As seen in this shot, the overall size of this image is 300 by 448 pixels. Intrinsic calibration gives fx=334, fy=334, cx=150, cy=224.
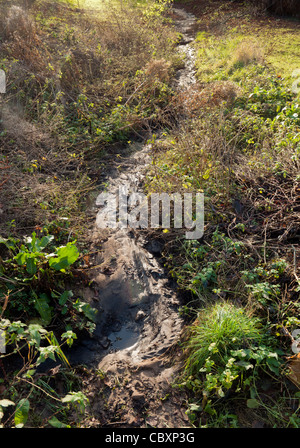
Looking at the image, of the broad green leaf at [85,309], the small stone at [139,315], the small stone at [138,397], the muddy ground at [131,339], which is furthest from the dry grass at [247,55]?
the small stone at [138,397]

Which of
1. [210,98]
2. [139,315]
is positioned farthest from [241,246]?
[210,98]

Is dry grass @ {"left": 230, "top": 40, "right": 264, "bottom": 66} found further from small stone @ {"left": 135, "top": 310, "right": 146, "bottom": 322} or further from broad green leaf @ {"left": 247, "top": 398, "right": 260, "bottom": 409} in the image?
broad green leaf @ {"left": 247, "top": 398, "right": 260, "bottom": 409}

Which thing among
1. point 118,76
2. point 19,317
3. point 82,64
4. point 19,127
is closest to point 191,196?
point 19,317

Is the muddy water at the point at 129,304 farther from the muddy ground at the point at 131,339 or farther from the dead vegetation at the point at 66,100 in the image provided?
the dead vegetation at the point at 66,100

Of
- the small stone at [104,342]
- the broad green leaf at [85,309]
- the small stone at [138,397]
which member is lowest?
the small stone at [104,342]

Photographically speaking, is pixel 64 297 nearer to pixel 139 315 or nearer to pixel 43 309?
pixel 43 309

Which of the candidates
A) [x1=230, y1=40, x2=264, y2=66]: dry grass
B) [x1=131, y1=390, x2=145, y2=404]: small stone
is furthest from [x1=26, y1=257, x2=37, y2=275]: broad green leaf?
[x1=230, y1=40, x2=264, y2=66]: dry grass

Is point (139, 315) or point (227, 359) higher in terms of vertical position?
point (227, 359)

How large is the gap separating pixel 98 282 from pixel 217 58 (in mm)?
6605

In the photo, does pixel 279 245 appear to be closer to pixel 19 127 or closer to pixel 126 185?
pixel 126 185

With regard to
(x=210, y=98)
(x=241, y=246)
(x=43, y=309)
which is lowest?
(x=43, y=309)

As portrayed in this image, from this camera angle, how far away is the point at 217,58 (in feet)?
26.0

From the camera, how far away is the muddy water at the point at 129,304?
315 cm

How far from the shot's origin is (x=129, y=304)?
3.60 m
